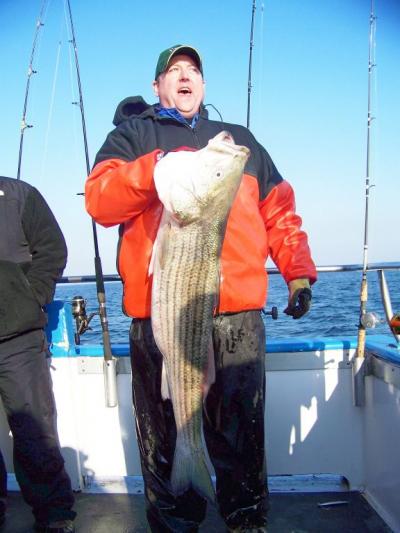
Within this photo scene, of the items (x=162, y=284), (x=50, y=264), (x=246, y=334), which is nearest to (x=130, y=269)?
(x=162, y=284)

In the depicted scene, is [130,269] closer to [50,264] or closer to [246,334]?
[246,334]

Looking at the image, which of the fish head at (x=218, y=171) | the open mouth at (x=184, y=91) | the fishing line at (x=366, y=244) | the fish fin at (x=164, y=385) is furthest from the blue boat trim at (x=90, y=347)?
the open mouth at (x=184, y=91)

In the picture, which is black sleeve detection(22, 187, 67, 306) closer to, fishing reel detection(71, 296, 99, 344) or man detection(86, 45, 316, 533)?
fishing reel detection(71, 296, 99, 344)

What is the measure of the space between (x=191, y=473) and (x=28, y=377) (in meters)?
1.37

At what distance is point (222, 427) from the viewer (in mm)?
2924

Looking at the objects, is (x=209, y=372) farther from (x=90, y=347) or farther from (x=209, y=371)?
(x=90, y=347)

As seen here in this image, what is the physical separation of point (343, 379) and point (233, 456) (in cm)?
142

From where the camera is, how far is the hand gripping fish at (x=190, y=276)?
8.07 feet

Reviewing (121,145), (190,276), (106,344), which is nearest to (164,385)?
(190,276)

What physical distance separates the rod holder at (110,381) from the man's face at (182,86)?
1947 mm

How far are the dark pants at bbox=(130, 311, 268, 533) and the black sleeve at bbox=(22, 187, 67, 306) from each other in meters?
0.94

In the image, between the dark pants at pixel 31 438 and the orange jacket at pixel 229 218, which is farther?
the dark pants at pixel 31 438

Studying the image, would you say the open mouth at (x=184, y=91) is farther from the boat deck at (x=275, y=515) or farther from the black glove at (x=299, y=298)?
the boat deck at (x=275, y=515)

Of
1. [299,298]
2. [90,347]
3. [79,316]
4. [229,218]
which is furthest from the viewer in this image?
[79,316]
